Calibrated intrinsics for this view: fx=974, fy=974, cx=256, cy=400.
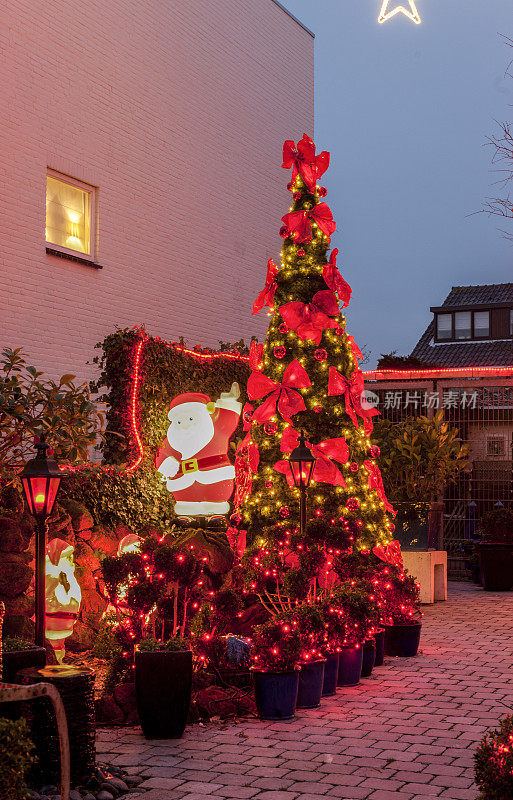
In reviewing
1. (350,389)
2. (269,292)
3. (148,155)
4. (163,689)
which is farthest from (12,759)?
(148,155)

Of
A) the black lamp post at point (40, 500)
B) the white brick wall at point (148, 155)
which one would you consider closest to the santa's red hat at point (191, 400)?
the white brick wall at point (148, 155)

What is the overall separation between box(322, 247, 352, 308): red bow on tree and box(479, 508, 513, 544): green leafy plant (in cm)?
577

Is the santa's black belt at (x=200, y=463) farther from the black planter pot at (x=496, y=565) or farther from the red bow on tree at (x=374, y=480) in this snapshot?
the black planter pot at (x=496, y=565)

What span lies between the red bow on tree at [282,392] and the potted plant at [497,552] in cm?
601

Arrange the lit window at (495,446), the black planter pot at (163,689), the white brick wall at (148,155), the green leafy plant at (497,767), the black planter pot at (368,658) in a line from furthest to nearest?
the lit window at (495,446)
the white brick wall at (148,155)
the black planter pot at (368,658)
the black planter pot at (163,689)
the green leafy plant at (497,767)

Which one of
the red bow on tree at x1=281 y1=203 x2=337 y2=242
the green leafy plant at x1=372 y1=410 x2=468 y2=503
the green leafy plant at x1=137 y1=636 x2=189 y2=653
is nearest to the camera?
the green leafy plant at x1=137 y1=636 x2=189 y2=653

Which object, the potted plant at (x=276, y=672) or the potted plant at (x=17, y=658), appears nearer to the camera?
the potted plant at (x=17, y=658)

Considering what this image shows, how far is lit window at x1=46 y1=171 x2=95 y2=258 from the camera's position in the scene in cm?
1284

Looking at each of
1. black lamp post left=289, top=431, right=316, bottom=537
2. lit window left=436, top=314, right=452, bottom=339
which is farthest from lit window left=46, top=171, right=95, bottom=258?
lit window left=436, top=314, right=452, bottom=339

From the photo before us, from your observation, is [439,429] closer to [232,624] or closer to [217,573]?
[217,573]

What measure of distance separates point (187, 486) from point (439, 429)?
503cm

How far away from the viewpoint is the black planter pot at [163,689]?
631cm

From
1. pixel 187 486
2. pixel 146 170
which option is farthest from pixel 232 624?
pixel 146 170

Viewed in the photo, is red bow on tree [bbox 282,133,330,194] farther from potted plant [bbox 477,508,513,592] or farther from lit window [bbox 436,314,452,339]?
lit window [bbox 436,314,452,339]
